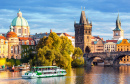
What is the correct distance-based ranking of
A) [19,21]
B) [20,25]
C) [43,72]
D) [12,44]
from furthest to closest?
[20,25] < [19,21] < [12,44] < [43,72]

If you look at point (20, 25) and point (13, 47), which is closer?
point (13, 47)

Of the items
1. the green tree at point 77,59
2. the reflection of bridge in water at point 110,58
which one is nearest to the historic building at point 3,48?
the green tree at point 77,59

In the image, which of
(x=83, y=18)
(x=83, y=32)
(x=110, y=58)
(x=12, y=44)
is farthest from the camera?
(x=83, y=32)

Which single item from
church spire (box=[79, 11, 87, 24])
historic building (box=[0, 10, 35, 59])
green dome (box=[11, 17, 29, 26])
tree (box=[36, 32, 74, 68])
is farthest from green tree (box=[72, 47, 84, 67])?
green dome (box=[11, 17, 29, 26])

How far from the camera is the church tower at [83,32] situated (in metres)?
181

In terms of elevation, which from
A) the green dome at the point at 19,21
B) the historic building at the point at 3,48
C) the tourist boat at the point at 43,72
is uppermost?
the green dome at the point at 19,21

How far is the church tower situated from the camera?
594 ft

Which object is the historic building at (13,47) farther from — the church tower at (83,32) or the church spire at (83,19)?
the church spire at (83,19)

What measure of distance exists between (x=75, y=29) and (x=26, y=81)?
102m

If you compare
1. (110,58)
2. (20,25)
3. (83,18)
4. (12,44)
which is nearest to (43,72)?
(12,44)

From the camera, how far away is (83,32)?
18212cm

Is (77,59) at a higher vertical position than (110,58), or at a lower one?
lower

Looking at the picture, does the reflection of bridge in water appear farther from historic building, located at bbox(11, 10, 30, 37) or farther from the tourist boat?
the tourist boat

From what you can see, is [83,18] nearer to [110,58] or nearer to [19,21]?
[19,21]
